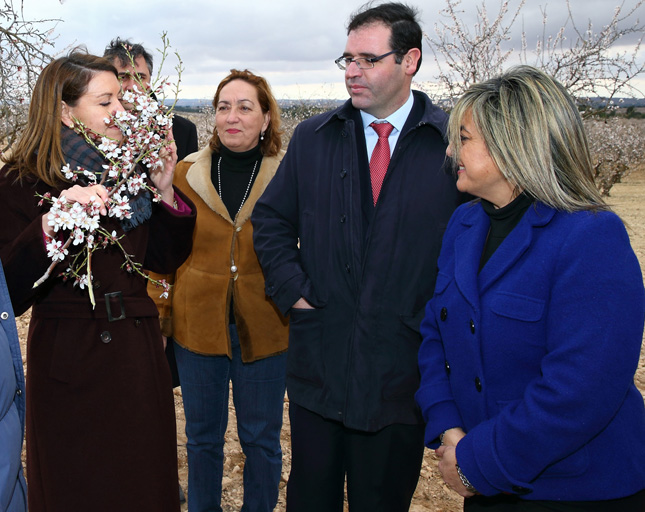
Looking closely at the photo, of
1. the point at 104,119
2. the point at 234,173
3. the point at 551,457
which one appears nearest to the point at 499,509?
the point at 551,457

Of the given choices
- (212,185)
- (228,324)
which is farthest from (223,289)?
(212,185)

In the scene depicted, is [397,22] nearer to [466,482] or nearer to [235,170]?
[235,170]

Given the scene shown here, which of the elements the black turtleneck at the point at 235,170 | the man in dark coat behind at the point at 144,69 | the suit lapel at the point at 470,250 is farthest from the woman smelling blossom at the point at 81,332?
the man in dark coat behind at the point at 144,69

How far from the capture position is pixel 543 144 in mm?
1808

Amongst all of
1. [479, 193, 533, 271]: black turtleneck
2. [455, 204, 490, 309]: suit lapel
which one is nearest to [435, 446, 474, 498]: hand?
[455, 204, 490, 309]: suit lapel

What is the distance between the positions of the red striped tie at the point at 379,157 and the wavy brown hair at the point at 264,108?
2.97 feet

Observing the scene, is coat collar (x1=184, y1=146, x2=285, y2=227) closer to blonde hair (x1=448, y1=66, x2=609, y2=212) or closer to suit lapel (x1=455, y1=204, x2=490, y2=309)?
suit lapel (x1=455, y1=204, x2=490, y2=309)

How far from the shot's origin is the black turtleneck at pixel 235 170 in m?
3.34

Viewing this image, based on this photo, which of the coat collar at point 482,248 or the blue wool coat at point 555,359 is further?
the coat collar at point 482,248

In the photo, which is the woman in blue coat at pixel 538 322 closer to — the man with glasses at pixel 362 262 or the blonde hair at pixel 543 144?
the blonde hair at pixel 543 144

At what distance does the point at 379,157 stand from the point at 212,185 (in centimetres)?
106

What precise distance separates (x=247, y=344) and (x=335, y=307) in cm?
79

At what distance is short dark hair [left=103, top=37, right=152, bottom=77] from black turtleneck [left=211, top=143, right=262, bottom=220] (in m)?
1.24

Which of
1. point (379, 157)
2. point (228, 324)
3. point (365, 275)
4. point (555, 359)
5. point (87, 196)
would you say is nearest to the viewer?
point (555, 359)
